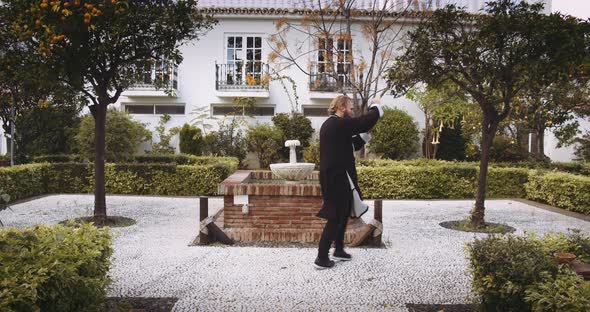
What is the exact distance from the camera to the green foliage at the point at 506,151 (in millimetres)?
15133

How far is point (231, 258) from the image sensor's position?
5.78 m

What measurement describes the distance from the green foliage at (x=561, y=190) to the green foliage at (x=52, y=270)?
8.91 metres

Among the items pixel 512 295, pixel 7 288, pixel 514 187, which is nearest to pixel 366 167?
pixel 514 187

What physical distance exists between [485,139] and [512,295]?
515cm

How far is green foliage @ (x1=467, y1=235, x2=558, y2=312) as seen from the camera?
3166 mm

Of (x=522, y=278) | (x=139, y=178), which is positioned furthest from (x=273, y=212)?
(x=139, y=178)

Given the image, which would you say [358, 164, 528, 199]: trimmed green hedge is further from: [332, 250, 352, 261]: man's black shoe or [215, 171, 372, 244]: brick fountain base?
[332, 250, 352, 261]: man's black shoe

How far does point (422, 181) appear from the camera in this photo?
11.6 m

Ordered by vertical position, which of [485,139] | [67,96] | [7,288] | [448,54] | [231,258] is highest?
[448,54]

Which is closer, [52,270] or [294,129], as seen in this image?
[52,270]

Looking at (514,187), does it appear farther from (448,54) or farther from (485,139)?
(448,54)

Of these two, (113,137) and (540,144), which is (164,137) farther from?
(540,144)

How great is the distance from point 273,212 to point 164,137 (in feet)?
35.4

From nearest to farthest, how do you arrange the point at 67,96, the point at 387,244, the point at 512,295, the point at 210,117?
the point at 512,295 → the point at 387,244 → the point at 67,96 → the point at 210,117
